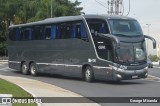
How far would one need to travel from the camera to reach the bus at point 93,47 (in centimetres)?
2419

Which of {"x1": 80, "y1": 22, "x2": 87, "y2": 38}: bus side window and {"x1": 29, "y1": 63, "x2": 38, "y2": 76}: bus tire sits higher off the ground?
→ {"x1": 80, "y1": 22, "x2": 87, "y2": 38}: bus side window

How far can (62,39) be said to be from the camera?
91.1ft

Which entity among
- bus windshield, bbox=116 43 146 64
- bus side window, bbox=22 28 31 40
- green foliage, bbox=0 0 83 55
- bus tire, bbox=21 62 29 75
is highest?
green foliage, bbox=0 0 83 55

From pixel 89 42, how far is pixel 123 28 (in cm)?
197

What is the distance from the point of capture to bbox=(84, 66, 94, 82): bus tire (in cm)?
2538

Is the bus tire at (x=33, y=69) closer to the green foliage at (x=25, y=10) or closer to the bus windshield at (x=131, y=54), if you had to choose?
the bus windshield at (x=131, y=54)

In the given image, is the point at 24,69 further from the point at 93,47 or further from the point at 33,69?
the point at 93,47

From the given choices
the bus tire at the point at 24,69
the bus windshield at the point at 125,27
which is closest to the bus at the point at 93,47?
the bus windshield at the point at 125,27

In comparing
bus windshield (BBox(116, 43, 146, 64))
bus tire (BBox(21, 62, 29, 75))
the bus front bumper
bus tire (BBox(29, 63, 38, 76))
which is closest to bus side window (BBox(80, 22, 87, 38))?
bus windshield (BBox(116, 43, 146, 64))

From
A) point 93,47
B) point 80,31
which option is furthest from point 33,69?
point 93,47

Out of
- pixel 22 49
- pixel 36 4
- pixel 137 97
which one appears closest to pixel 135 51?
pixel 137 97

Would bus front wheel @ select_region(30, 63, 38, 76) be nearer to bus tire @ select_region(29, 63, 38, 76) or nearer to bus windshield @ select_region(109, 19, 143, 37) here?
bus tire @ select_region(29, 63, 38, 76)

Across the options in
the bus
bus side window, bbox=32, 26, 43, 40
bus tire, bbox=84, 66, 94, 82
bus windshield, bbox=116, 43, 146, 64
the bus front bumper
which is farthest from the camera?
bus side window, bbox=32, 26, 43, 40

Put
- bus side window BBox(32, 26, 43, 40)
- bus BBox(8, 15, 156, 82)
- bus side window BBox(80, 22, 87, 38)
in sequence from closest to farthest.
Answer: bus BBox(8, 15, 156, 82), bus side window BBox(80, 22, 87, 38), bus side window BBox(32, 26, 43, 40)
